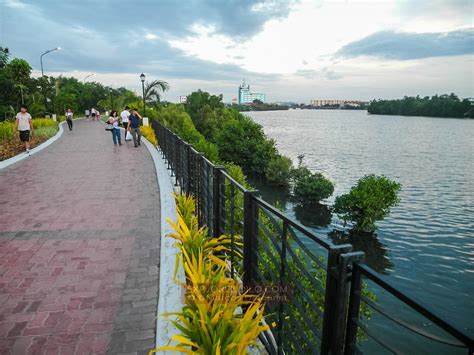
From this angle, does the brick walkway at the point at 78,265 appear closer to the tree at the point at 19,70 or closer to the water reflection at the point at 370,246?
the water reflection at the point at 370,246

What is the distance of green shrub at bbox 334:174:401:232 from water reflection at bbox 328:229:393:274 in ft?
1.98

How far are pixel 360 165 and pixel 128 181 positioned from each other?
45.2 meters

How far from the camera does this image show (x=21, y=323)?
317 centimetres

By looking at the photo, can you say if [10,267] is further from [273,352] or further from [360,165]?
[360,165]

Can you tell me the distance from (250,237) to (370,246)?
20.4 m

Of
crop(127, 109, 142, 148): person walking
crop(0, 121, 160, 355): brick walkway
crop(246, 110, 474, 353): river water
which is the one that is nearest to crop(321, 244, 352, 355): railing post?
crop(246, 110, 474, 353): river water

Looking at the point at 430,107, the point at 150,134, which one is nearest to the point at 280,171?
the point at 150,134

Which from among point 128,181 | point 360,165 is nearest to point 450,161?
point 360,165

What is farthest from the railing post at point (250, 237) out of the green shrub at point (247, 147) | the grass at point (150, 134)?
the green shrub at point (247, 147)

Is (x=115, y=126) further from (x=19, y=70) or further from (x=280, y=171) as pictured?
(x=19, y=70)

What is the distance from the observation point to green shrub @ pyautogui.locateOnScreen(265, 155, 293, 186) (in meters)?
35.5

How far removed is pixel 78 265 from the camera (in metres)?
4.31

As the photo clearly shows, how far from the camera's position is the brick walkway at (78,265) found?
3.04 metres

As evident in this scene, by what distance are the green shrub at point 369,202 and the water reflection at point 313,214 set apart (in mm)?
3306
